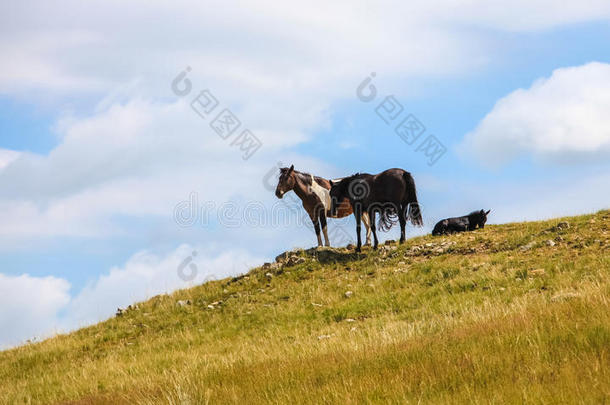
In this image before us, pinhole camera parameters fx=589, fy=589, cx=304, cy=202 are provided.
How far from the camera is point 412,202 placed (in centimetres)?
2123

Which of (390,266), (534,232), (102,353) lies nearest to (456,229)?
(534,232)

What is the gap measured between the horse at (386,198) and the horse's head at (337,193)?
0.55m

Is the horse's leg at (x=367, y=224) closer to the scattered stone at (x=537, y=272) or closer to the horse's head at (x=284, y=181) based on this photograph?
the horse's head at (x=284, y=181)

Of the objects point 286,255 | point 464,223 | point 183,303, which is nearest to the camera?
point 183,303

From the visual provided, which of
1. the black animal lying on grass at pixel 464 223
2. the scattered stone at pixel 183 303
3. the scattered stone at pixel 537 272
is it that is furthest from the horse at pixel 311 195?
the scattered stone at pixel 537 272

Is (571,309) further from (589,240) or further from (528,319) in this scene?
(589,240)

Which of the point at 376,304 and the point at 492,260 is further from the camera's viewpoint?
the point at 492,260

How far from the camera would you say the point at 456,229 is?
23.4 metres

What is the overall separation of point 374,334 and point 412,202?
36.8 feet

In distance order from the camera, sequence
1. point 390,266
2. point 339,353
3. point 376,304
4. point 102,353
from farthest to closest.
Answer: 1. point 390,266
2. point 102,353
3. point 376,304
4. point 339,353

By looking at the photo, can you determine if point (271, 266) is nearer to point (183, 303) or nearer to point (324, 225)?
point (324, 225)

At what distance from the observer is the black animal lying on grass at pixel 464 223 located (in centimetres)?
2316

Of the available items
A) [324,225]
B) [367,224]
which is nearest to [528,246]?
[367,224]

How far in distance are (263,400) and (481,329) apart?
3.58m
